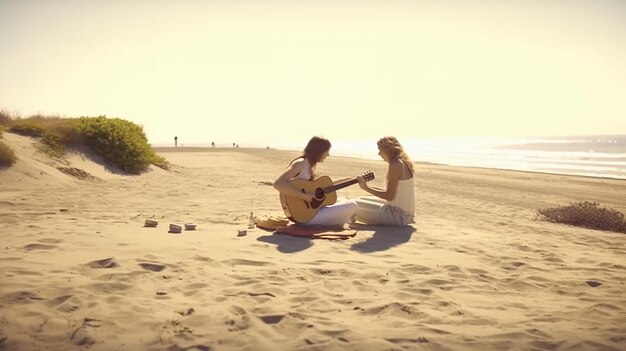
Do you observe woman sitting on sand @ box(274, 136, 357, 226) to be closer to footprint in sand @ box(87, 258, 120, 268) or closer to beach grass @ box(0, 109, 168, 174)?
footprint in sand @ box(87, 258, 120, 268)

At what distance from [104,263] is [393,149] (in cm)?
491

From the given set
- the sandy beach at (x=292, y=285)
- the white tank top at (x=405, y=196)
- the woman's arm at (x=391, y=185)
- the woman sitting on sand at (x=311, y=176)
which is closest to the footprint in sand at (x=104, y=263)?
Result: the sandy beach at (x=292, y=285)

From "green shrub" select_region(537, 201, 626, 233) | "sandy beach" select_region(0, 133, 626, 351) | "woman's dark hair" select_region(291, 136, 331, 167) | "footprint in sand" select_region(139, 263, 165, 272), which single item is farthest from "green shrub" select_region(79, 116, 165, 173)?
"green shrub" select_region(537, 201, 626, 233)

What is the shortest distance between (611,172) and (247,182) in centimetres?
2424

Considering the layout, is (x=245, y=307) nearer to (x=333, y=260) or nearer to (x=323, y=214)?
(x=333, y=260)

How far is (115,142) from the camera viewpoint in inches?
627

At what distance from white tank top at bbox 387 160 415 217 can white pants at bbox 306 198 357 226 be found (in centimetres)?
85

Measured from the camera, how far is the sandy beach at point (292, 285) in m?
3.62

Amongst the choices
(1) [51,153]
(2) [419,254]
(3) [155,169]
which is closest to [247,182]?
(3) [155,169]

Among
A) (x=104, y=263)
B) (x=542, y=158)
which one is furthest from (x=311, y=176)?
(x=542, y=158)

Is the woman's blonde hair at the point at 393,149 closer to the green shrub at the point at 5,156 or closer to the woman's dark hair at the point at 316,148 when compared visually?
the woman's dark hair at the point at 316,148

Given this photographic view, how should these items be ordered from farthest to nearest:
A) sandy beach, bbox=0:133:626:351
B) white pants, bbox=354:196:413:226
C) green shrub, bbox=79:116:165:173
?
green shrub, bbox=79:116:165:173
white pants, bbox=354:196:413:226
sandy beach, bbox=0:133:626:351

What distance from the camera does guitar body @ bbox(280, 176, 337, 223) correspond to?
7391 mm

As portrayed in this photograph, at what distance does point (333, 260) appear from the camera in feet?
19.4
